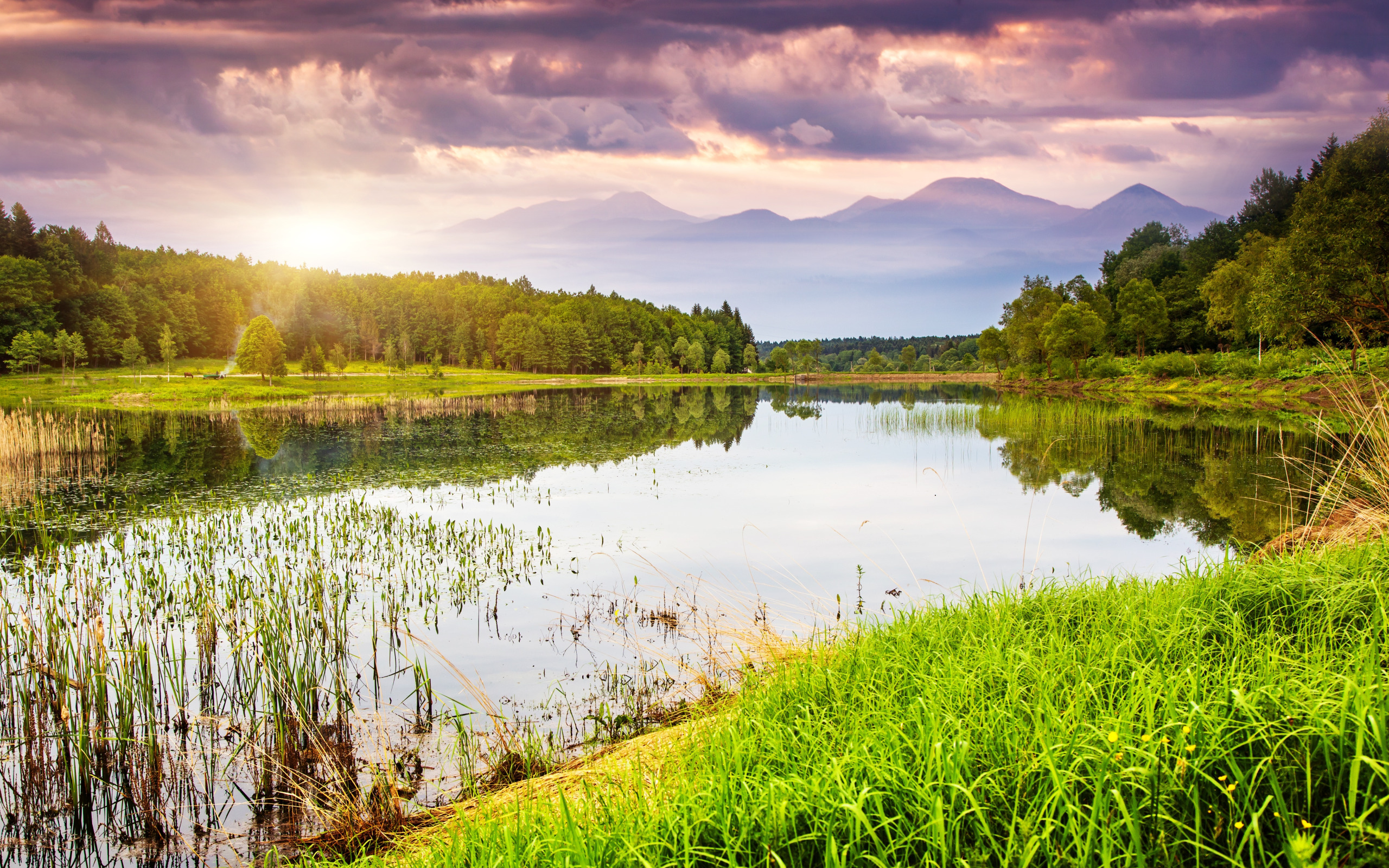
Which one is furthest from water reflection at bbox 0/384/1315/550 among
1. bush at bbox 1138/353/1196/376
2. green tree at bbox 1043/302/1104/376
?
green tree at bbox 1043/302/1104/376

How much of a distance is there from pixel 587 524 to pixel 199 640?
26.7ft

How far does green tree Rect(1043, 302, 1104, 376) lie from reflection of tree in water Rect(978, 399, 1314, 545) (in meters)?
41.9

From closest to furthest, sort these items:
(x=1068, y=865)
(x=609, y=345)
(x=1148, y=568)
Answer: (x=1068, y=865), (x=1148, y=568), (x=609, y=345)

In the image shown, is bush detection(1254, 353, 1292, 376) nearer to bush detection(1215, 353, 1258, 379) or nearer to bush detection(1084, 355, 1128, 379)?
bush detection(1215, 353, 1258, 379)

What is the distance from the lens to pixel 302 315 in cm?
12412

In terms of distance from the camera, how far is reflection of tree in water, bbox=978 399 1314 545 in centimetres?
1557

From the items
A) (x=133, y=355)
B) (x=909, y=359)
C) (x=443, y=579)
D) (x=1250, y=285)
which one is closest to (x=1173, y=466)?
(x=443, y=579)

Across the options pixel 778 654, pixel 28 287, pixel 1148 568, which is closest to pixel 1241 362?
pixel 1148 568

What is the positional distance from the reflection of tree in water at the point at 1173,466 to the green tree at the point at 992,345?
242ft

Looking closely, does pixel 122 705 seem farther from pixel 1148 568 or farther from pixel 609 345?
pixel 609 345

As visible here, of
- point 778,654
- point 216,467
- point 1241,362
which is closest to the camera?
point 778,654

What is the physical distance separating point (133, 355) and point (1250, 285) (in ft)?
356

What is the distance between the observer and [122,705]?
6609mm

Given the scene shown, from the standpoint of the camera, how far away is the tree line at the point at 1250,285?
106 feet
